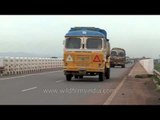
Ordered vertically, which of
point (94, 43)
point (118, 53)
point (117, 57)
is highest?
point (94, 43)

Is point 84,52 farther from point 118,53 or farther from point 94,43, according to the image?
point 118,53

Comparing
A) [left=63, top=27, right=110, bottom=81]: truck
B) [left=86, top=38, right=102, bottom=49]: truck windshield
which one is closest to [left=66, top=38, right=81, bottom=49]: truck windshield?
[left=63, top=27, right=110, bottom=81]: truck

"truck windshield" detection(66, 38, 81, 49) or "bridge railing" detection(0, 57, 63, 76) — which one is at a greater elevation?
"truck windshield" detection(66, 38, 81, 49)

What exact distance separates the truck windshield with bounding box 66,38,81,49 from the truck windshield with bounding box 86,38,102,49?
54 cm

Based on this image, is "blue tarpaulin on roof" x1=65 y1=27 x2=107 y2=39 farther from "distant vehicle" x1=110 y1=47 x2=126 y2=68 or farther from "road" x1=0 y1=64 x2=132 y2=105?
"distant vehicle" x1=110 y1=47 x2=126 y2=68

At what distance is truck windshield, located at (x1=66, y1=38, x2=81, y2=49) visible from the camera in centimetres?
2814

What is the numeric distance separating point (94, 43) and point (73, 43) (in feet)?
4.10

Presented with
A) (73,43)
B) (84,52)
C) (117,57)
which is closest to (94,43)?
(84,52)

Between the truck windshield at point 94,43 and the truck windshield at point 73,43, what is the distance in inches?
21.1

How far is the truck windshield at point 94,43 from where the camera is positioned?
28.0 metres

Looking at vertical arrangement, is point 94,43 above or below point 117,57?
above

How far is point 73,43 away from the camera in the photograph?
28.2 m

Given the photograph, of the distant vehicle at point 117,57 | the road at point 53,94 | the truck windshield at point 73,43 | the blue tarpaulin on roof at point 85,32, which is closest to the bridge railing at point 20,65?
the blue tarpaulin on roof at point 85,32
